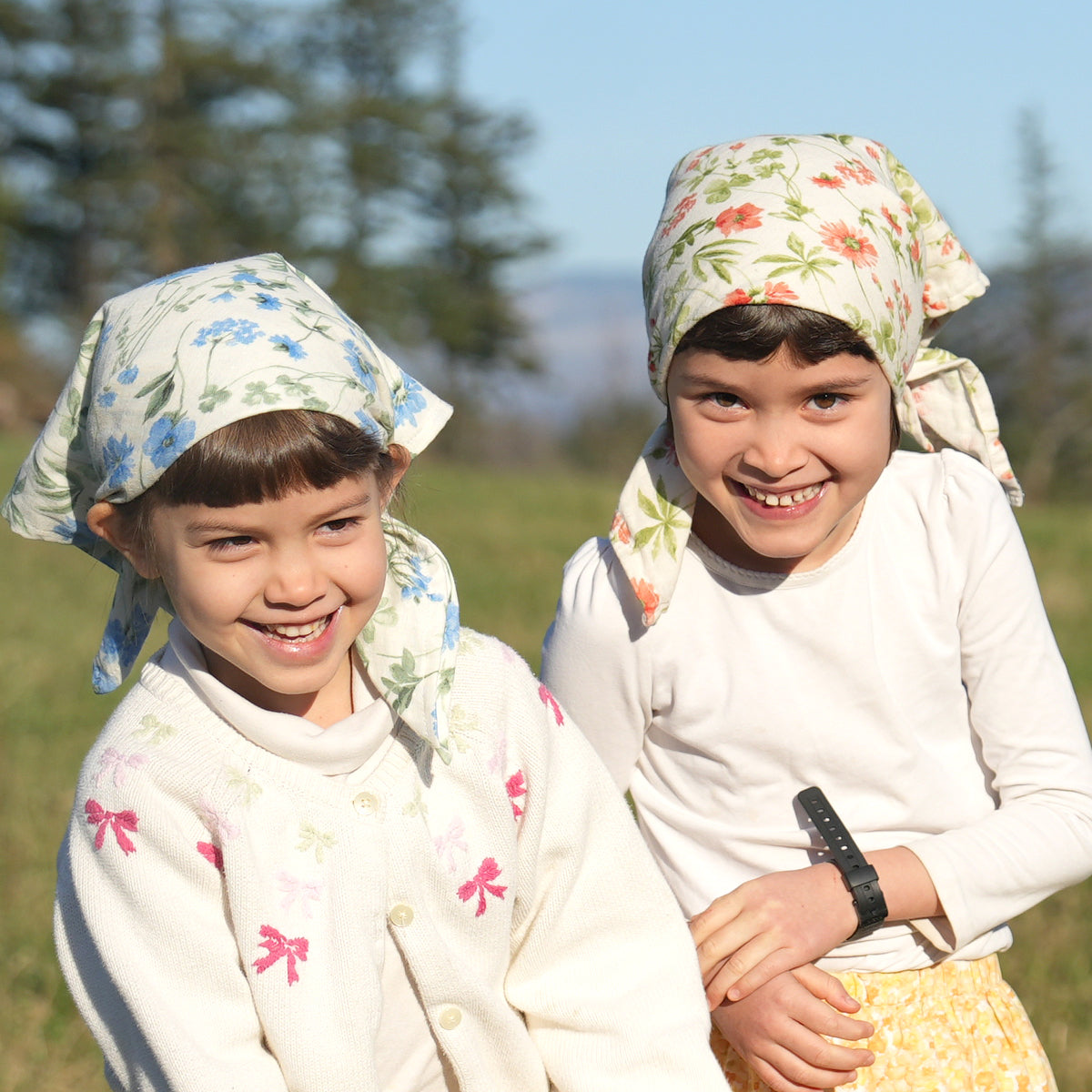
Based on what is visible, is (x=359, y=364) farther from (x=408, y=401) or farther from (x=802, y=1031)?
(x=802, y=1031)

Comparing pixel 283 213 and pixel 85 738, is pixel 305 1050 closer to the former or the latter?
pixel 85 738

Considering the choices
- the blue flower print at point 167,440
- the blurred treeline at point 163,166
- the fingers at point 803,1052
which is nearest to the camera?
the blue flower print at point 167,440

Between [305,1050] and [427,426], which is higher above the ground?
[427,426]

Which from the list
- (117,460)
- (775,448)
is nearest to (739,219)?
(775,448)

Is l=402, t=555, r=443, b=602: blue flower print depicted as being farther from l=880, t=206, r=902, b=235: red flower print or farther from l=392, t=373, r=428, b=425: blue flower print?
l=880, t=206, r=902, b=235: red flower print

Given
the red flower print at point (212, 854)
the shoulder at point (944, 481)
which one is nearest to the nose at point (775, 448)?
the shoulder at point (944, 481)

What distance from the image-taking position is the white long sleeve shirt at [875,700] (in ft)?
7.82

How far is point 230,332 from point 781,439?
869 mm

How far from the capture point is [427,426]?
2.21 meters

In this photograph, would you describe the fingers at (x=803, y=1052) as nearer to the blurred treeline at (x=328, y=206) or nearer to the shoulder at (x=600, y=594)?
the shoulder at (x=600, y=594)

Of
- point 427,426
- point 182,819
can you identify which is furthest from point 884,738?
point 182,819

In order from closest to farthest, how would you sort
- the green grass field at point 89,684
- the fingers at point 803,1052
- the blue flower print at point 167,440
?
the blue flower print at point 167,440
the fingers at point 803,1052
the green grass field at point 89,684

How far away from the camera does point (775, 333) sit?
2.21 meters

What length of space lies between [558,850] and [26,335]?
29932mm
